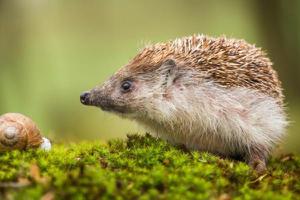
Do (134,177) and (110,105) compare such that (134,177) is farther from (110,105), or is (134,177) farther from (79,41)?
(79,41)

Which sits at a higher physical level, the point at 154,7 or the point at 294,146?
the point at 154,7

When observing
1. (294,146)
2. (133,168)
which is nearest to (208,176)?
(133,168)

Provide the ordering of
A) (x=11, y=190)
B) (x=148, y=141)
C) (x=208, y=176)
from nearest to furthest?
(x=11, y=190) < (x=208, y=176) < (x=148, y=141)

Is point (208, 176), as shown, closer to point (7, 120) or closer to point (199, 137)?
point (199, 137)

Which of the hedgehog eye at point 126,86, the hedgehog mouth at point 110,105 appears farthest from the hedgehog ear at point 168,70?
the hedgehog mouth at point 110,105

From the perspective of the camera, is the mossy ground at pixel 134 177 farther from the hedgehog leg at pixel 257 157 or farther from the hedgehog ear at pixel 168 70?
the hedgehog ear at pixel 168 70

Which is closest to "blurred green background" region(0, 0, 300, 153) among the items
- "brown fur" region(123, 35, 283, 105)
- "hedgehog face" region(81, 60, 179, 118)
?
"brown fur" region(123, 35, 283, 105)

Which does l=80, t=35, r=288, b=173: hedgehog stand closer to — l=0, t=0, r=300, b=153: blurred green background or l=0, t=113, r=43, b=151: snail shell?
l=0, t=113, r=43, b=151: snail shell
